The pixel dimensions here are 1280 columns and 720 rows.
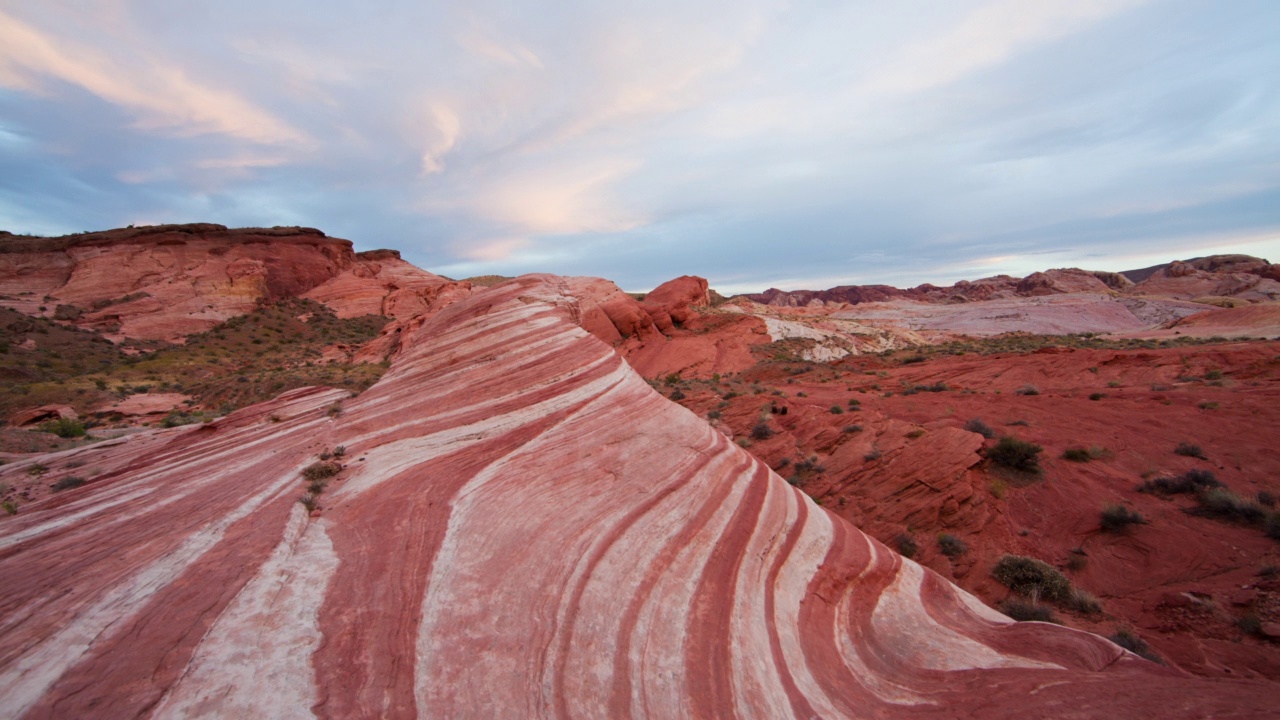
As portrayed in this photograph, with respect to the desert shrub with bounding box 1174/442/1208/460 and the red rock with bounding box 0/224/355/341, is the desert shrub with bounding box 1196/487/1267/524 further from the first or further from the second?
the red rock with bounding box 0/224/355/341

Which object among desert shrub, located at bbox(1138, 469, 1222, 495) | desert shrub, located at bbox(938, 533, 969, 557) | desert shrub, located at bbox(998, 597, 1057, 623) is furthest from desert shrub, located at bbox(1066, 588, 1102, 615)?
desert shrub, located at bbox(1138, 469, 1222, 495)

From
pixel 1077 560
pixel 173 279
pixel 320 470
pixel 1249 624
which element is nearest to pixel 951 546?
pixel 1077 560

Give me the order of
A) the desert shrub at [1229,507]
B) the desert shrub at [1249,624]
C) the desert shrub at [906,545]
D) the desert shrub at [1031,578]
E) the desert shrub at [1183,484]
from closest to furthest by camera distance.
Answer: the desert shrub at [1249,624] < the desert shrub at [1031,578] < the desert shrub at [1229,507] < the desert shrub at [906,545] < the desert shrub at [1183,484]

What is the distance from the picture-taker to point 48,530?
14.1 feet

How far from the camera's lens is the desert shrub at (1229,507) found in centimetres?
773

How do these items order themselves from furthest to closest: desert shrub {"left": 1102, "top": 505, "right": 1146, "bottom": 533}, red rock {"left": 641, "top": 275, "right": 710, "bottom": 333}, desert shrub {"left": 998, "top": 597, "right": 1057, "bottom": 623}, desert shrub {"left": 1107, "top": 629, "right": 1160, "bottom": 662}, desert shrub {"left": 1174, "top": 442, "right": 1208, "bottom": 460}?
red rock {"left": 641, "top": 275, "right": 710, "bottom": 333}
desert shrub {"left": 1174, "top": 442, "right": 1208, "bottom": 460}
desert shrub {"left": 1102, "top": 505, "right": 1146, "bottom": 533}
desert shrub {"left": 998, "top": 597, "right": 1057, "bottom": 623}
desert shrub {"left": 1107, "top": 629, "right": 1160, "bottom": 662}

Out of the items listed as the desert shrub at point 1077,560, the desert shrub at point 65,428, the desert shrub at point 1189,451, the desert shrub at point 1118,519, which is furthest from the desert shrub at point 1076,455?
the desert shrub at point 65,428

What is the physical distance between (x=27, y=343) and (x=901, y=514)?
134 ft

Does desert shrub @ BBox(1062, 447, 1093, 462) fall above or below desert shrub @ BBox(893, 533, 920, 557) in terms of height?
above

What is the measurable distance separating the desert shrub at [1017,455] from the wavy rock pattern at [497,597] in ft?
21.7

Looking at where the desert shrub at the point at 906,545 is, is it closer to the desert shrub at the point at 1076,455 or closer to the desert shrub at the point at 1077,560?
the desert shrub at the point at 1077,560

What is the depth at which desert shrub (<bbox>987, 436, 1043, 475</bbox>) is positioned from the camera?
402 inches

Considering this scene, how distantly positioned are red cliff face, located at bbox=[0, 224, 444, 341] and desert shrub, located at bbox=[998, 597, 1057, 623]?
142 ft

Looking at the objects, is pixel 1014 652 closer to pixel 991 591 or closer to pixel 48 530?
Answer: pixel 991 591
